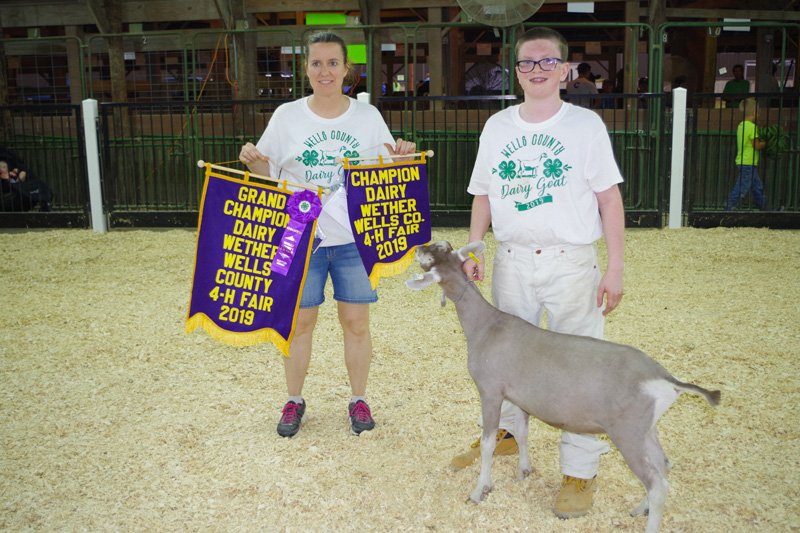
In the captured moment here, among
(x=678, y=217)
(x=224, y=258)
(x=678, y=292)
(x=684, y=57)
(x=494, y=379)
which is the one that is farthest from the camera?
(x=684, y=57)

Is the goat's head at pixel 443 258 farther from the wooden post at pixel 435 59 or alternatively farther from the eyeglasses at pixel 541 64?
the wooden post at pixel 435 59

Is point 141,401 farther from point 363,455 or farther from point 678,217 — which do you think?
point 678,217

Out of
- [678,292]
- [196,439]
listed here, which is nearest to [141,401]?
[196,439]

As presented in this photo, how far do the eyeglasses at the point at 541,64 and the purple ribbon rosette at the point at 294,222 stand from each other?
1.04 metres

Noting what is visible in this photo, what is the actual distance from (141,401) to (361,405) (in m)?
1.34

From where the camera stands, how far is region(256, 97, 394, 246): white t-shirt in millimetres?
3057

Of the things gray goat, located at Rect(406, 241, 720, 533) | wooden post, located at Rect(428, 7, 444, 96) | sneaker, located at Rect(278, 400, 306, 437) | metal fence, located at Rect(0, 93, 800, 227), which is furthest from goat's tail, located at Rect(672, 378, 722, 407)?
wooden post, located at Rect(428, 7, 444, 96)

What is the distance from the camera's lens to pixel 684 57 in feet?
46.2

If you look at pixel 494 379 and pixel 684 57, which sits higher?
pixel 684 57

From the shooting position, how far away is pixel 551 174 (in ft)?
8.52

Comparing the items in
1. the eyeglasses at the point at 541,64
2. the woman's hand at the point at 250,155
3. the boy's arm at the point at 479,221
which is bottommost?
the boy's arm at the point at 479,221

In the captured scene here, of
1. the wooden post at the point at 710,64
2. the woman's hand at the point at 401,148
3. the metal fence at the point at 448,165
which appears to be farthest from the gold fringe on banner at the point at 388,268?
the wooden post at the point at 710,64

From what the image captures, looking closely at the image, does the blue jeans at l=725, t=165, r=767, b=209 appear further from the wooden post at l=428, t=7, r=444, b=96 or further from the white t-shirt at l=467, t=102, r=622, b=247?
the white t-shirt at l=467, t=102, r=622, b=247

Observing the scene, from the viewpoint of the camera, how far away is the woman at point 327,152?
3.05 meters
